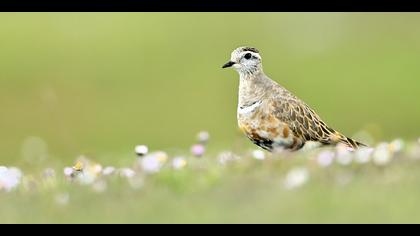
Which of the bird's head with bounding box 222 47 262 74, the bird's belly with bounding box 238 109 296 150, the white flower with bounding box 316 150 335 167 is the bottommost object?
the white flower with bounding box 316 150 335 167

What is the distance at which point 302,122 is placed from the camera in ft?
46.4

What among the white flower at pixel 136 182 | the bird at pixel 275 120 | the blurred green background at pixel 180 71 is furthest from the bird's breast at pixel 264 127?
the blurred green background at pixel 180 71

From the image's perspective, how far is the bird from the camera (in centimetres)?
1384

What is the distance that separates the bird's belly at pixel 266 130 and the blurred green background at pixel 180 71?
22.5m

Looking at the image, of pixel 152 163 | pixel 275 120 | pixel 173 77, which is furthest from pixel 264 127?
pixel 173 77

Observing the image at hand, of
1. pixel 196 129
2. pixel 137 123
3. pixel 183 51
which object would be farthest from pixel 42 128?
pixel 183 51

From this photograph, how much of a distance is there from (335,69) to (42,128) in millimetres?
15639

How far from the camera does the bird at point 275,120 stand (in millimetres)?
13844

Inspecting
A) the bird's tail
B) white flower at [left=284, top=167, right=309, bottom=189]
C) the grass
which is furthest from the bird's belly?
white flower at [left=284, top=167, right=309, bottom=189]

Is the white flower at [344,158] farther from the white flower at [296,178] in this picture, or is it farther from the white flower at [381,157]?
the white flower at [296,178]

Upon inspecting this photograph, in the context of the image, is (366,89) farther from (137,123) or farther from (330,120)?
(137,123)

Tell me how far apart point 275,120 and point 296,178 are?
12.4ft

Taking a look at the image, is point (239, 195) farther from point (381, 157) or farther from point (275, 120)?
point (275, 120)

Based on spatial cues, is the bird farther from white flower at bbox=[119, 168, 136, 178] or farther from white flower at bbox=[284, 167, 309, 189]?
white flower at bbox=[284, 167, 309, 189]
